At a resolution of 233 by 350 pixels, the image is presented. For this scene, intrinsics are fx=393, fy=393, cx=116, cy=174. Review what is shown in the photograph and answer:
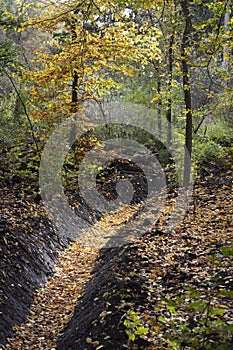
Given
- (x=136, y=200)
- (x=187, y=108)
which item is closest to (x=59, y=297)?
(x=136, y=200)

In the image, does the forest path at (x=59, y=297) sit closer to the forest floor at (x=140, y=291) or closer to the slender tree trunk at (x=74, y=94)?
the forest floor at (x=140, y=291)

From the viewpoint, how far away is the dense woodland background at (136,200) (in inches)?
162

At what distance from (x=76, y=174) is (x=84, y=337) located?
22.6ft

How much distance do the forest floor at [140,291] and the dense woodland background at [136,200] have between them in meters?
0.02

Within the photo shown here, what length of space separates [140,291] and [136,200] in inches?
270

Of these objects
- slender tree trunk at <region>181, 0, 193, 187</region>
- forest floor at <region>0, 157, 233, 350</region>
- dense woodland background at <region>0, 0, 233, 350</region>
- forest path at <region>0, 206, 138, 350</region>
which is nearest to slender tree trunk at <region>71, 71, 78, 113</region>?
dense woodland background at <region>0, 0, 233, 350</region>

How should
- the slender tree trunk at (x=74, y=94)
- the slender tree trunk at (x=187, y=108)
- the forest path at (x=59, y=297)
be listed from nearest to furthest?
1. the forest path at (x=59, y=297)
2. the slender tree trunk at (x=187, y=108)
3. the slender tree trunk at (x=74, y=94)

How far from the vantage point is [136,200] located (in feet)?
38.6

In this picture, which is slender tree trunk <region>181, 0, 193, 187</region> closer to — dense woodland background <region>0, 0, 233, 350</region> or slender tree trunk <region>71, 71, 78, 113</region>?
dense woodland background <region>0, 0, 233, 350</region>

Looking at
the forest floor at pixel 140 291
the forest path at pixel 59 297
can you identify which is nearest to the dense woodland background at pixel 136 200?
the forest floor at pixel 140 291

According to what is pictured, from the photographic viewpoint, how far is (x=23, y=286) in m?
6.09

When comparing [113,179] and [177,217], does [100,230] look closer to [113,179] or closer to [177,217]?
[177,217]

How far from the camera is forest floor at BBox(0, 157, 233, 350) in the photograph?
149 inches

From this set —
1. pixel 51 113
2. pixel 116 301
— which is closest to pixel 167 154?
pixel 51 113
